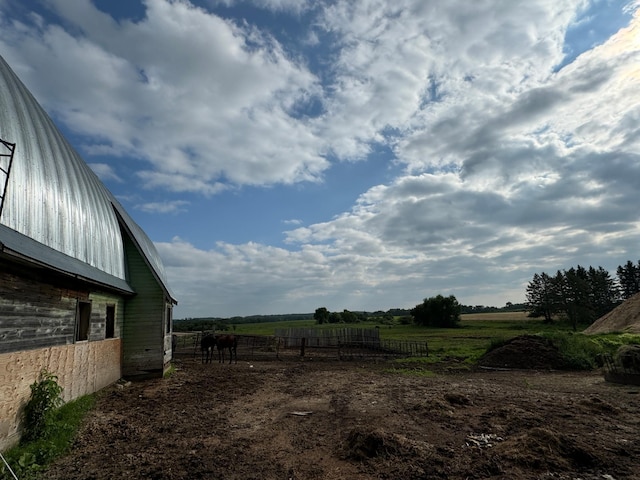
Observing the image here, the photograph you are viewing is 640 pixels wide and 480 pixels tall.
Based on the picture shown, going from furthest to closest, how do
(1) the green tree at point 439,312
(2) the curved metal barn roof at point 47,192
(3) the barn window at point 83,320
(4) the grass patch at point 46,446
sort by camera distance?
(1) the green tree at point 439,312
(3) the barn window at point 83,320
(2) the curved metal barn roof at point 47,192
(4) the grass patch at point 46,446

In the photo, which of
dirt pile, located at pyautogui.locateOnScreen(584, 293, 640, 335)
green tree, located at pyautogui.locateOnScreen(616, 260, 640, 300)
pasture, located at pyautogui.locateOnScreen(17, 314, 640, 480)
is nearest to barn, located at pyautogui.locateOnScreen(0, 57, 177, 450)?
pasture, located at pyautogui.locateOnScreen(17, 314, 640, 480)

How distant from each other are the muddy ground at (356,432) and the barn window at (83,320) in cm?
216

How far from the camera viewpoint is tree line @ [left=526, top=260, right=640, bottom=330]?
3073 inches

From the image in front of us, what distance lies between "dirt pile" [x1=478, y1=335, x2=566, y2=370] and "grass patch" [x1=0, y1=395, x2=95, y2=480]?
2233 centimetres

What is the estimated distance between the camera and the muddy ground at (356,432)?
6.63 m

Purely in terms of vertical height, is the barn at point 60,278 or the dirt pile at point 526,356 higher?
the barn at point 60,278

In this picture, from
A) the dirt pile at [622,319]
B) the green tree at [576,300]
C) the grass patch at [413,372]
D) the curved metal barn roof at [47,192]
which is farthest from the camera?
the green tree at [576,300]

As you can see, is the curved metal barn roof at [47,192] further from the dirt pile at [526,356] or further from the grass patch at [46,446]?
the dirt pile at [526,356]

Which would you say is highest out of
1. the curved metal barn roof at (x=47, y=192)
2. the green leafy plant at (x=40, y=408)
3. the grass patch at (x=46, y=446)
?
the curved metal barn roof at (x=47, y=192)

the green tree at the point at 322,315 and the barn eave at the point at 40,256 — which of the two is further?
the green tree at the point at 322,315

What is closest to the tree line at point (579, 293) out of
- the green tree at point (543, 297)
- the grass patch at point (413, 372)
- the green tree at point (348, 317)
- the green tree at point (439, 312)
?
the green tree at point (543, 297)

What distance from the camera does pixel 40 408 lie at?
8281mm

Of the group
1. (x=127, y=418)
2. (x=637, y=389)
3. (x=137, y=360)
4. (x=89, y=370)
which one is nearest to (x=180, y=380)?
(x=137, y=360)

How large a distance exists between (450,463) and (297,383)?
10608 mm
